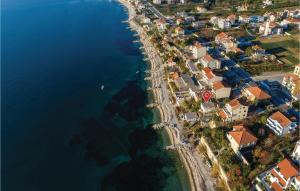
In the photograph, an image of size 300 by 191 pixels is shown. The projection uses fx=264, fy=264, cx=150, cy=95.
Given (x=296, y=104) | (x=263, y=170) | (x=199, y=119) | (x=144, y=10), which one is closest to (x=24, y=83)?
(x=199, y=119)

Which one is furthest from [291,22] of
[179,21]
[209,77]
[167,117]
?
[167,117]

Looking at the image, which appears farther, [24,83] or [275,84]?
[24,83]

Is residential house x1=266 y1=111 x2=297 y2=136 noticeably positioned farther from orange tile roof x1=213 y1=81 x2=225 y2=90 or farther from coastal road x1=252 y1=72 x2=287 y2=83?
coastal road x1=252 y1=72 x2=287 y2=83

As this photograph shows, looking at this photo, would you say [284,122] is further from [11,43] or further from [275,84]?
[11,43]

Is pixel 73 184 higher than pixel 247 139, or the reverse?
pixel 247 139

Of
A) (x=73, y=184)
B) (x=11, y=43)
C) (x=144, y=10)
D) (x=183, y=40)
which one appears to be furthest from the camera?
(x=144, y=10)

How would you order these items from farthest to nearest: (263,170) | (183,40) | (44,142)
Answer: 1. (183,40)
2. (44,142)
3. (263,170)

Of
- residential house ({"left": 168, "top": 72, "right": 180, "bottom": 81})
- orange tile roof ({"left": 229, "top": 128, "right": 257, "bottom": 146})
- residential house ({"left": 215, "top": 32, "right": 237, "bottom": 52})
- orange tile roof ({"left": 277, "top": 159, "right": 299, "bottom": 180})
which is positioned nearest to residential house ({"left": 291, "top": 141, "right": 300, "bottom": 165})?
orange tile roof ({"left": 277, "top": 159, "right": 299, "bottom": 180})
